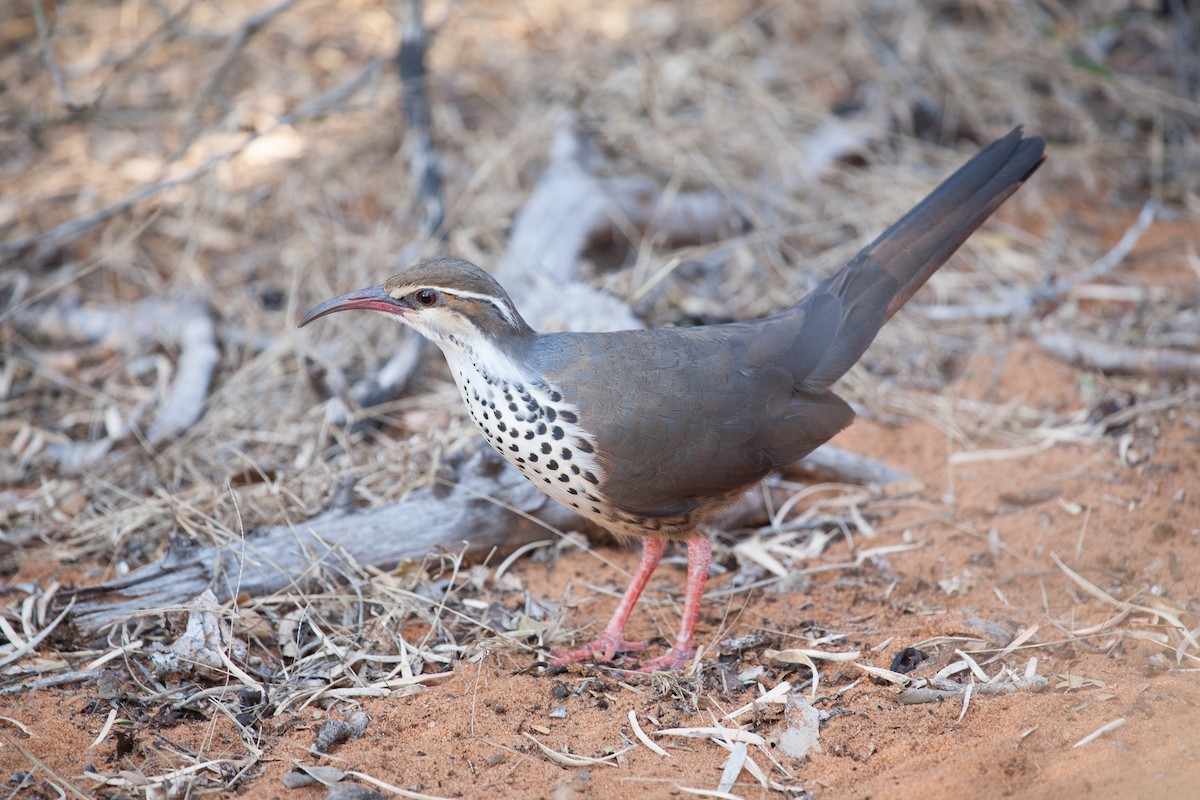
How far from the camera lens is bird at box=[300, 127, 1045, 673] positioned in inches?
167

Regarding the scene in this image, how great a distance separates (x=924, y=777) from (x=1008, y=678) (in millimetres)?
784

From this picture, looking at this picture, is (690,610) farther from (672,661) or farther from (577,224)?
(577,224)

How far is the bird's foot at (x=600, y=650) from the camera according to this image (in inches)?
176

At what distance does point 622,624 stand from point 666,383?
112 centimetres

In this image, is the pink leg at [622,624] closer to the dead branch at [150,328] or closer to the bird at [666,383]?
the bird at [666,383]

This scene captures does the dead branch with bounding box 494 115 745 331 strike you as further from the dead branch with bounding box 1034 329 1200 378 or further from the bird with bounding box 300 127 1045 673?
the dead branch with bounding box 1034 329 1200 378

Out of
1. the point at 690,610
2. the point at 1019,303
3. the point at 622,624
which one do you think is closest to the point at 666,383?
the point at 690,610

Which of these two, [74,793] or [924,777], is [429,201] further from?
[924,777]

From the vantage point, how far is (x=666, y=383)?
14.4 feet

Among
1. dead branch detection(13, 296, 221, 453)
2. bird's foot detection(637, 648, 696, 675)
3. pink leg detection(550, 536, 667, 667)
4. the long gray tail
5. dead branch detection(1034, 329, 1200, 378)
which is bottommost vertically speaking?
bird's foot detection(637, 648, 696, 675)

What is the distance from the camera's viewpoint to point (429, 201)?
23.2 feet

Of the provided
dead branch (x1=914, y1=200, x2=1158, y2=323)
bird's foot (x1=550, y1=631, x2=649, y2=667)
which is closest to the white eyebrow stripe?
bird's foot (x1=550, y1=631, x2=649, y2=667)

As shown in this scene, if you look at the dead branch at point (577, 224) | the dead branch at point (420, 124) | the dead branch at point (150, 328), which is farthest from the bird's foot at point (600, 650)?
the dead branch at point (420, 124)

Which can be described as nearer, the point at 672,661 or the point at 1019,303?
the point at 672,661
